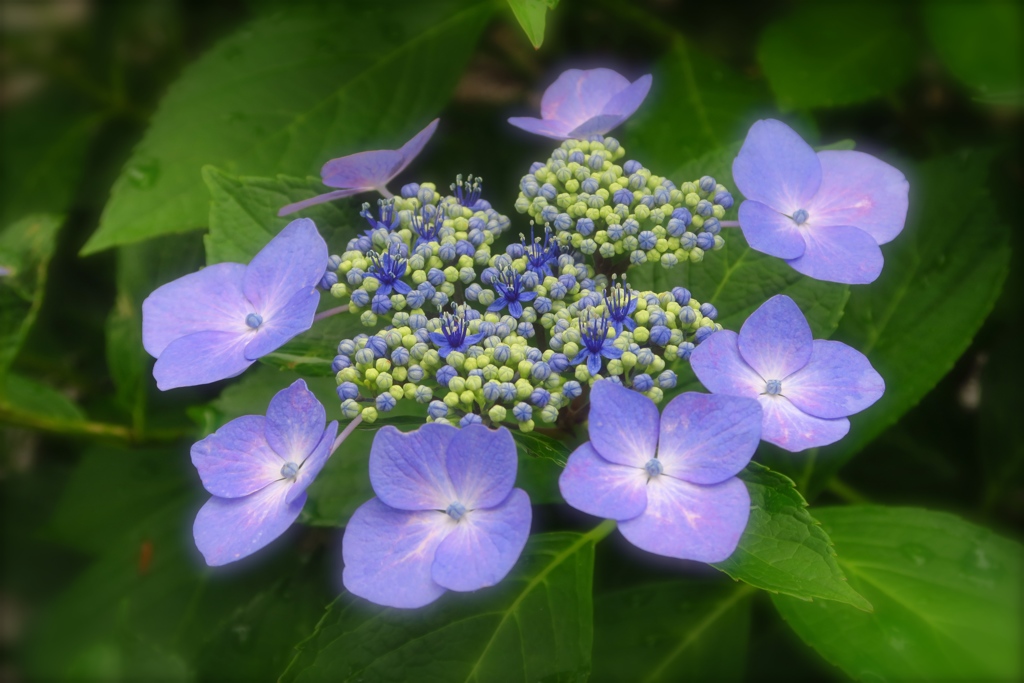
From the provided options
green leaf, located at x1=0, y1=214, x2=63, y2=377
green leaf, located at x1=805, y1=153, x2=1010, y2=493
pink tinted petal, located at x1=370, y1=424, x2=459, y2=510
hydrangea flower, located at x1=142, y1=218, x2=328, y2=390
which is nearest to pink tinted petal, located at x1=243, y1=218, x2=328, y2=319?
hydrangea flower, located at x1=142, y1=218, x2=328, y2=390

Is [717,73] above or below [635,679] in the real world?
above

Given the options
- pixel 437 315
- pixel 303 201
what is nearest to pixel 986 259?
pixel 437 315

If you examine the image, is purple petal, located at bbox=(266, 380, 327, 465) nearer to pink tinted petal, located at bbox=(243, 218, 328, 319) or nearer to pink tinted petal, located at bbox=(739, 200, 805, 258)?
pink tinted petal, located at bbox=(243, 218, 328, 319)

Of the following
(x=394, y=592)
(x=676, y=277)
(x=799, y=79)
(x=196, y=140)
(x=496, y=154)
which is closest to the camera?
(x=394, y=592)

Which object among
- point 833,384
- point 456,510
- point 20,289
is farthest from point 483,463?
point 20,289

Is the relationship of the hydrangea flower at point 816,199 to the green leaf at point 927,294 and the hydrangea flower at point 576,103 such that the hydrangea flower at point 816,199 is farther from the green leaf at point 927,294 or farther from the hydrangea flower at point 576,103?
the green leaf at point 927,294

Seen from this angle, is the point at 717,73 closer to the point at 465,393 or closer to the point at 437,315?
the point at 437,315

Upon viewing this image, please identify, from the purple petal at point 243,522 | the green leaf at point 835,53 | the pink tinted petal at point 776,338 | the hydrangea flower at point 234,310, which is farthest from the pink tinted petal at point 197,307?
the green leaf at point 835,53

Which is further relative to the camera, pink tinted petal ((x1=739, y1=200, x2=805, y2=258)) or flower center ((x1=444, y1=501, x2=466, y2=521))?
pink tinted petal ((x1=739, y1=200, x2=805, y2=258))
